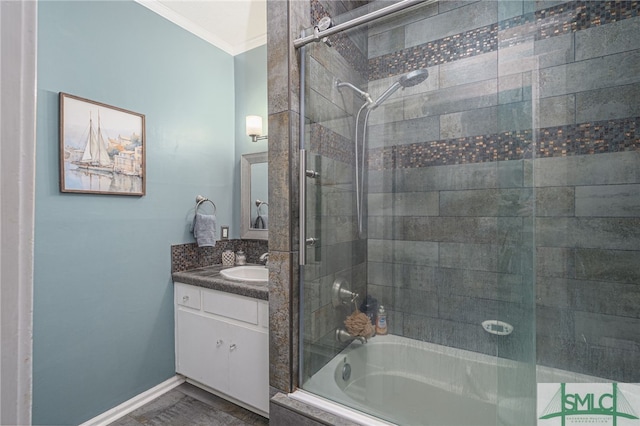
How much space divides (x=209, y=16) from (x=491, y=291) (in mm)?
2528

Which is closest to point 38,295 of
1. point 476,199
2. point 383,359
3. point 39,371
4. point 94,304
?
point 94,304

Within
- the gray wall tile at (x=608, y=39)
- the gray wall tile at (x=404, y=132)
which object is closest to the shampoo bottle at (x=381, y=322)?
the gray wall tile at (x=404, y=132)

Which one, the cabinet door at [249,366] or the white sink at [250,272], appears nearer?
the cabinet door at [249,366]

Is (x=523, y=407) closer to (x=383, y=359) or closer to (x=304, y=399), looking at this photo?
(x=383, y=359)

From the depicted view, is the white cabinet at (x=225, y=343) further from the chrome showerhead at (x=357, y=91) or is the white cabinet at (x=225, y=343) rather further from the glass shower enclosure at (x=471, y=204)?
the chrome showerhead at (x=357, y=91)

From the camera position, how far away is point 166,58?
2.13m

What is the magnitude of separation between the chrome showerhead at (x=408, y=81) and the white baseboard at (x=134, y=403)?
231 centimetres

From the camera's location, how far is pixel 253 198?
8.21 ft

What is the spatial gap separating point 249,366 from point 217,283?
1.73ft

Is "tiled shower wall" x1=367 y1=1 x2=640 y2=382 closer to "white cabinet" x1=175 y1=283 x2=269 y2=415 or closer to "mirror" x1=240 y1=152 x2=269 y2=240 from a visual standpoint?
"white cabinet" x1=175 y1=283 x2=269 y2=415

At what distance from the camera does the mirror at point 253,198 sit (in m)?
2.45

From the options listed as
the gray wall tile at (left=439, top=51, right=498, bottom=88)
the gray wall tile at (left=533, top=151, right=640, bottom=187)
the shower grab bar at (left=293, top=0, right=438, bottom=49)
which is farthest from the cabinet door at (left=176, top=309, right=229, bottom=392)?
the gray wall tile at (left=533, top=151, right=640, bottom=187)

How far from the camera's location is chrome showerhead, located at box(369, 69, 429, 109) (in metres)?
1.46

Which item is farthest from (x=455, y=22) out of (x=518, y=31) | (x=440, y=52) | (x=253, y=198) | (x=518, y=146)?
(x=253, y=198)
